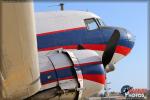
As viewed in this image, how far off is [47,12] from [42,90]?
145 inches

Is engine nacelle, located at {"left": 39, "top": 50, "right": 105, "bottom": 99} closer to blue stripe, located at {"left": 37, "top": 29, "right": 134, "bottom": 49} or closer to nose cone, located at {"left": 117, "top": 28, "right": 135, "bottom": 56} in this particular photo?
blue stripe, located at {"left": 37, "top": 29, "right": 134, "bottom": 49}

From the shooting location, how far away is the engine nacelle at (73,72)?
36.2 feet

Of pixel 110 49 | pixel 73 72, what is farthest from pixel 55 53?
pixel 110 49

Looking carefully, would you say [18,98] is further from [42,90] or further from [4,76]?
[42,90]

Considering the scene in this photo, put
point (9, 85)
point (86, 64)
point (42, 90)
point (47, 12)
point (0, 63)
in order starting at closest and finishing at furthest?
point (0, 63)
point (9, 85)
point (42, 90)
point (86, 64)
point (47, 12)

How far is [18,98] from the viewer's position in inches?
327

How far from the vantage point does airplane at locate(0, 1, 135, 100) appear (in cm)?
646

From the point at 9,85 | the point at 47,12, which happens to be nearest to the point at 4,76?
the point at 9,85

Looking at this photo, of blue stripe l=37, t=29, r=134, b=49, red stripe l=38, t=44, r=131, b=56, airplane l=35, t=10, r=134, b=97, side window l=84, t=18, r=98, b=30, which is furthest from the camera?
side window l=84, t=18, r=98, b=30

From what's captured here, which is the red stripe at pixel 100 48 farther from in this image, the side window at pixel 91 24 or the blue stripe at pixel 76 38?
the side window at pixel 91 24

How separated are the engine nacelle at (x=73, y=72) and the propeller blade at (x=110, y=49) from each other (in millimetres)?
989

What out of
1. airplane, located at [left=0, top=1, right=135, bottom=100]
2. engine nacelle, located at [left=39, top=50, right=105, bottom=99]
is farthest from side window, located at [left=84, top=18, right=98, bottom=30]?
engine nacelle, located at [left=39, top=50, right=105, bottom=99]

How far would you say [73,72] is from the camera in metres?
11.3

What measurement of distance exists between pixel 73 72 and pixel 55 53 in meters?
0.97
